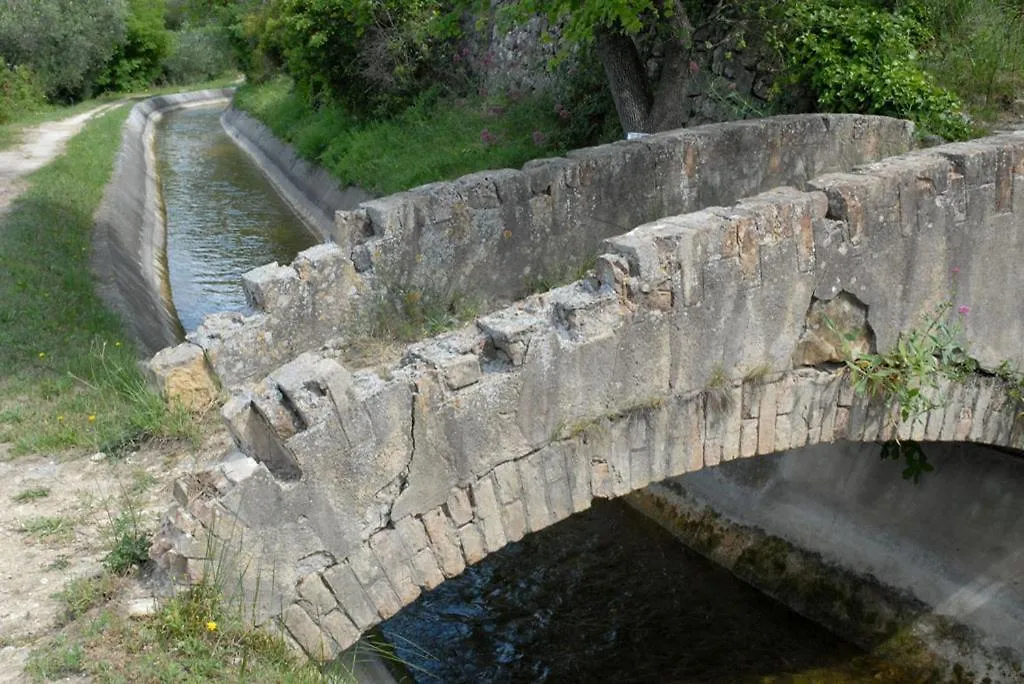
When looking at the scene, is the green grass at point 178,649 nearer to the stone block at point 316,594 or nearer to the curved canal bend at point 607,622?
the stone block at point 316,594

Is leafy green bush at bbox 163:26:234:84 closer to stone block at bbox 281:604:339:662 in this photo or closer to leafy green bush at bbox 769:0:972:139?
leafy green bush at bbox 769:0:972:139

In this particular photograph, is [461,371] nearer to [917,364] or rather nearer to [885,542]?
[917,364]

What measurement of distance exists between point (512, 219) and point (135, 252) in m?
10.4

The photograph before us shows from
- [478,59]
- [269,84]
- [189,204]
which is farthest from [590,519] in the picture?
[269,84]

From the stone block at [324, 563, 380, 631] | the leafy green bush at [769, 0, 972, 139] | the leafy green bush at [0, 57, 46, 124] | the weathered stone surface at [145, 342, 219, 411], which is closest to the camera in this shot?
the stone block at [324, 563, 380, 631]

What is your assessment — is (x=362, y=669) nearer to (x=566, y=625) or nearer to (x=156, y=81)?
(x=566, y=625)

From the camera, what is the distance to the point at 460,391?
14.3 ft

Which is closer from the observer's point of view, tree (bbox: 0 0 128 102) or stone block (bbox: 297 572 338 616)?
A: stone block (bbox: 297 572 338 616)

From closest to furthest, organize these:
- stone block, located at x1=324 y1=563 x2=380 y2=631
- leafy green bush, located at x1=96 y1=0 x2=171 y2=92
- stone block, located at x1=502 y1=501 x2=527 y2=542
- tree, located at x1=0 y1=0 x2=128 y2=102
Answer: stone block, located at x1=324 y1=563 x2=380 y2=631
stone block, located at x1=502 y1=501 x2=527 y2=542
tree, located at x1=0 y1=0 x2=128 y2=102
leafy green bush, located at x1=96 y1=0 x2=171 y2=92

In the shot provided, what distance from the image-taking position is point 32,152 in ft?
69.9

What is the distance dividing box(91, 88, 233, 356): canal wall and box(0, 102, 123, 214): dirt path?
126 centimetres

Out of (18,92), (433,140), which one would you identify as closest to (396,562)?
(433,140)

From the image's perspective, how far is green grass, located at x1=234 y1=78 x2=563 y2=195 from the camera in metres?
14.5

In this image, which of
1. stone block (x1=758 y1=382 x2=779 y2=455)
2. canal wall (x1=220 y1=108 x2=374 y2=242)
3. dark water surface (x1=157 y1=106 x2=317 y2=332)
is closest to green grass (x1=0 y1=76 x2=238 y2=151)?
dark water surface (x1=157 y1=106 x2=317 y2=332)
